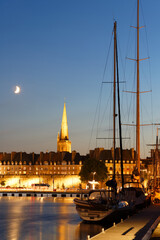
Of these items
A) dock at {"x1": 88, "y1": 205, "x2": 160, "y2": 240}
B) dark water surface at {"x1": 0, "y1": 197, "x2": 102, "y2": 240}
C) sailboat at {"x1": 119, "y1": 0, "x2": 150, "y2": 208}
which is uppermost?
sailboat at {"x1": 119, "y1": 0, "x2": 150, "y2": 208}

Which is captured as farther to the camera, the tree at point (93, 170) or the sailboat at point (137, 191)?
the tree at point (93, 170)

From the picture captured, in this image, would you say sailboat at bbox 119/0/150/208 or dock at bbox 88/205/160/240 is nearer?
dock at bbox 88/205/160/240

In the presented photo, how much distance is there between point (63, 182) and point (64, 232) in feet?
Answer: 522

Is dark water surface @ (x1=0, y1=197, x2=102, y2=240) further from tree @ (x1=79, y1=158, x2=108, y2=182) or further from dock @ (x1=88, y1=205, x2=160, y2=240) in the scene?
tree @ (x1=79, y1=158, x2=108, y2=182)

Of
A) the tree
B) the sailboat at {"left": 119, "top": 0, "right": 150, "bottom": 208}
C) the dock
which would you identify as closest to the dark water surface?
the dock

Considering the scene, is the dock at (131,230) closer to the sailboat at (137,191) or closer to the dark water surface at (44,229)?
the dark water surface at (44,229)

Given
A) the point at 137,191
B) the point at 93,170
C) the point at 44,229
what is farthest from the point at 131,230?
the point at 93,170

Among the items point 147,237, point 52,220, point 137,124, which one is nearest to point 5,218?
point 52,220

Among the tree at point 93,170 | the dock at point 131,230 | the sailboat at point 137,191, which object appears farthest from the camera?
the tree at point 93,170

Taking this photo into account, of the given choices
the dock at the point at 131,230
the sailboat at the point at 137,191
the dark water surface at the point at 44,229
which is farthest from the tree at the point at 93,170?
the dock at the point at 131,230

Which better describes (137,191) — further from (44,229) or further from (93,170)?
(93,170)

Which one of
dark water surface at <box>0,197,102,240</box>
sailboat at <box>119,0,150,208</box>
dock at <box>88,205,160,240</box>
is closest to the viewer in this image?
dock at <box>88,205,160,240</box>

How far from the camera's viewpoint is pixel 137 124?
57.3m

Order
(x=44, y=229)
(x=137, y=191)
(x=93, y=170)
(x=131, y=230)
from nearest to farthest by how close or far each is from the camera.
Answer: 1. (x=131, y=230)
2. (x=44, y=229)
3. (x=137, y=191)
4. (x=93, y=170)
